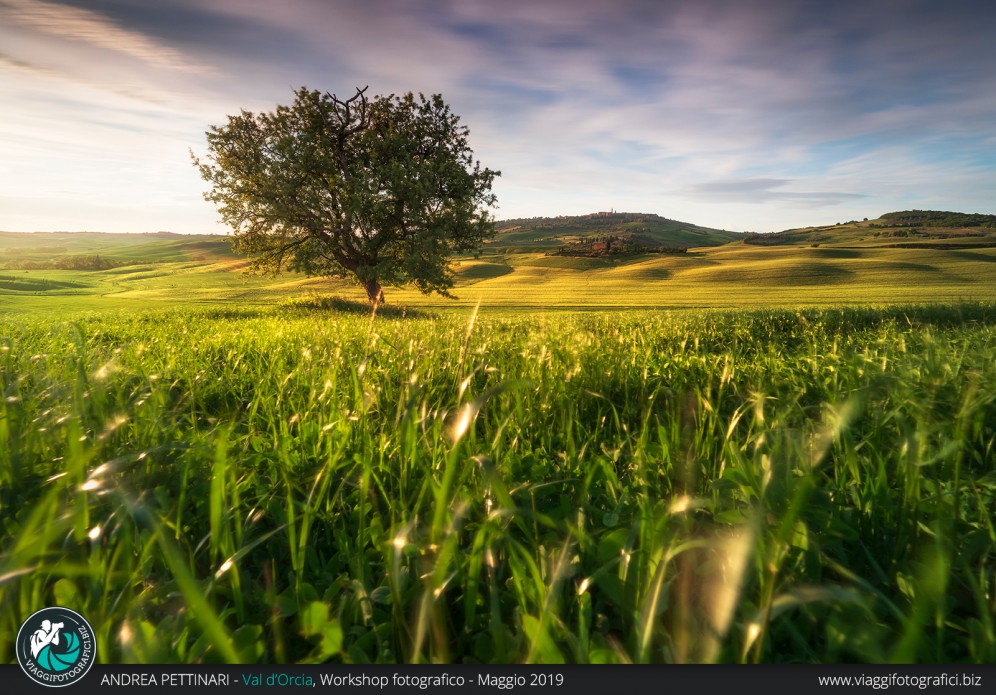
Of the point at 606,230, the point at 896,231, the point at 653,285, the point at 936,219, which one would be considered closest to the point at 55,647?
the point at 653,285

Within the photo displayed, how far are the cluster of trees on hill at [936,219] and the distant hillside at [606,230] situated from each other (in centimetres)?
4463

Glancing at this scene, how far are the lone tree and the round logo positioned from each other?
2216 centimetres

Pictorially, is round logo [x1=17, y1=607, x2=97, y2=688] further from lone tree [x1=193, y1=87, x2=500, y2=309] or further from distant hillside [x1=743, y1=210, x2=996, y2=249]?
distant hillside [x1=743, y1=210, x2=996, y2=249]

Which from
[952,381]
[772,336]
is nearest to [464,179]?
[772,336]

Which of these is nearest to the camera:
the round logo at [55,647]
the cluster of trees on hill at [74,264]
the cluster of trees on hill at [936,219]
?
the round logo at [55,647]

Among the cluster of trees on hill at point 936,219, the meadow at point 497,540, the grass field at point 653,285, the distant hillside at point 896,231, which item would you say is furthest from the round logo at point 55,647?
the cluster of trees on hill at point 936,219

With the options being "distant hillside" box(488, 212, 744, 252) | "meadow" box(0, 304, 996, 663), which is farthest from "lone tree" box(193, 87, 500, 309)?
"distant hillside" box(488, 212, 744, 252)

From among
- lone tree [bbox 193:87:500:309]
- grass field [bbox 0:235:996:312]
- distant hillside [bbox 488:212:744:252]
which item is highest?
distant hillside [bbox 488:212:744:252]

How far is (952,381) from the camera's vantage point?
346cm

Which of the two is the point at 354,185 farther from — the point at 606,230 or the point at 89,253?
the point at 89,253

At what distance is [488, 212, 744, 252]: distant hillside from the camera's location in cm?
13512

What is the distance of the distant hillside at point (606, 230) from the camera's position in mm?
135125

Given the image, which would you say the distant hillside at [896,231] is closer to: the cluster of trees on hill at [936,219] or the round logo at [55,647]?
the cluster of trees on hill at [936,219]

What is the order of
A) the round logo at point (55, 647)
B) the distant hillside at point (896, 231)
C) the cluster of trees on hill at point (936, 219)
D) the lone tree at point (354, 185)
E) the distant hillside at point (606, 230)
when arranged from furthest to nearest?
the distant hillside at point (606, 230), the cluster of trees on hill at point (936, 219), the distant hillside at point (896, 231), the lone tree at point (354, 185), the round logo at point (55, 647)
